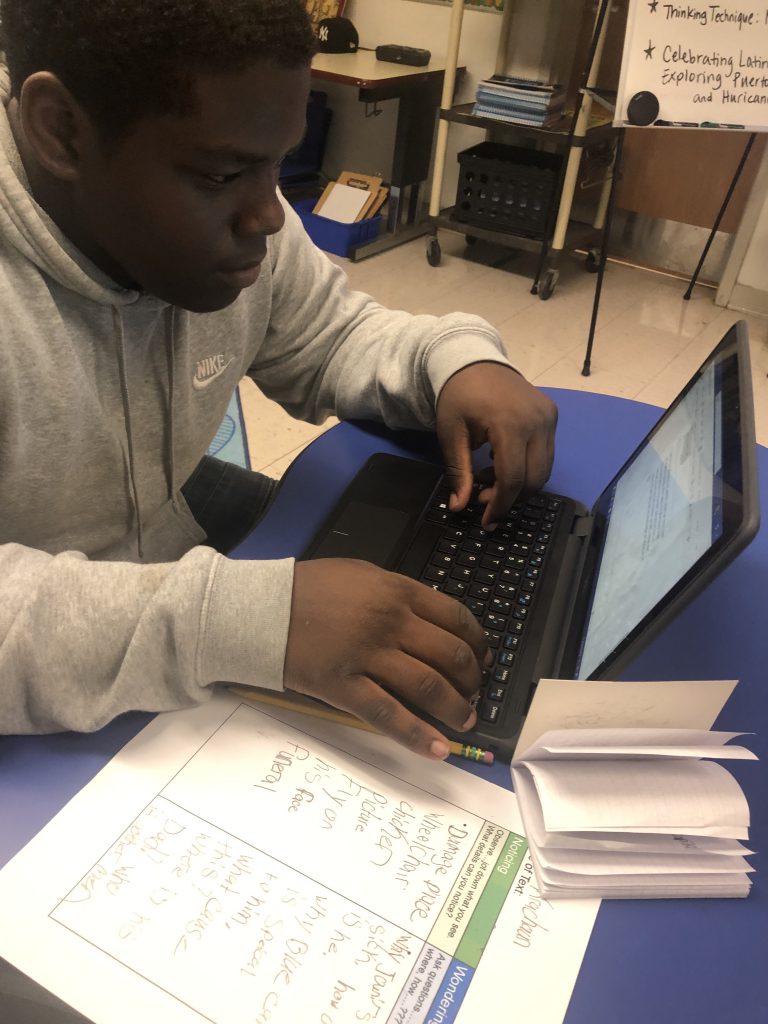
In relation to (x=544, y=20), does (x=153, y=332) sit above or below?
below

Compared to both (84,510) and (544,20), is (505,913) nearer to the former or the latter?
(84,510)

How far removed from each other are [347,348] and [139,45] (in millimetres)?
462

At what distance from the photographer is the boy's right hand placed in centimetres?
49

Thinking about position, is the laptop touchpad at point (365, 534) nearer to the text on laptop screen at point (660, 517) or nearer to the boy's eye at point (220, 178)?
the text on laptop screen at point (660, 517)

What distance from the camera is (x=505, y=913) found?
1.40 feet

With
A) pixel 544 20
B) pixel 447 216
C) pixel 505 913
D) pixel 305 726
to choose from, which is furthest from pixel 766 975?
pixel 544 20

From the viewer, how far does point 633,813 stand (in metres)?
0.46

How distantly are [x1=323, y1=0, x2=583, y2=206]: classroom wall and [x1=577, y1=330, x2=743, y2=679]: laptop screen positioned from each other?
255 centimetres

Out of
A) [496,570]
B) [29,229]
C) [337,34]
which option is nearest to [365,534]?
[496,570]

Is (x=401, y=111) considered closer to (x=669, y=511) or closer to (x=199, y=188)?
(x=199, y=188)

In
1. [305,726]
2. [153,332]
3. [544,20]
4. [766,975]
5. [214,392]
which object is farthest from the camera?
[544,20]

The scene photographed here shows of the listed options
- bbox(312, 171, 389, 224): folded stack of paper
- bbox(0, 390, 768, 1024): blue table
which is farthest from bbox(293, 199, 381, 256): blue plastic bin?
bbox(0, 390, 768, 1024): blue table

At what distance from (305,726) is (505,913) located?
171mm

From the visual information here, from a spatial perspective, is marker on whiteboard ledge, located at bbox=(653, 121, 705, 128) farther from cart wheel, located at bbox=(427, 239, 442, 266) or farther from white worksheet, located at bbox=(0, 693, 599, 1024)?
white worksheet, located at bbox=(0, 693, 599, 1024)
